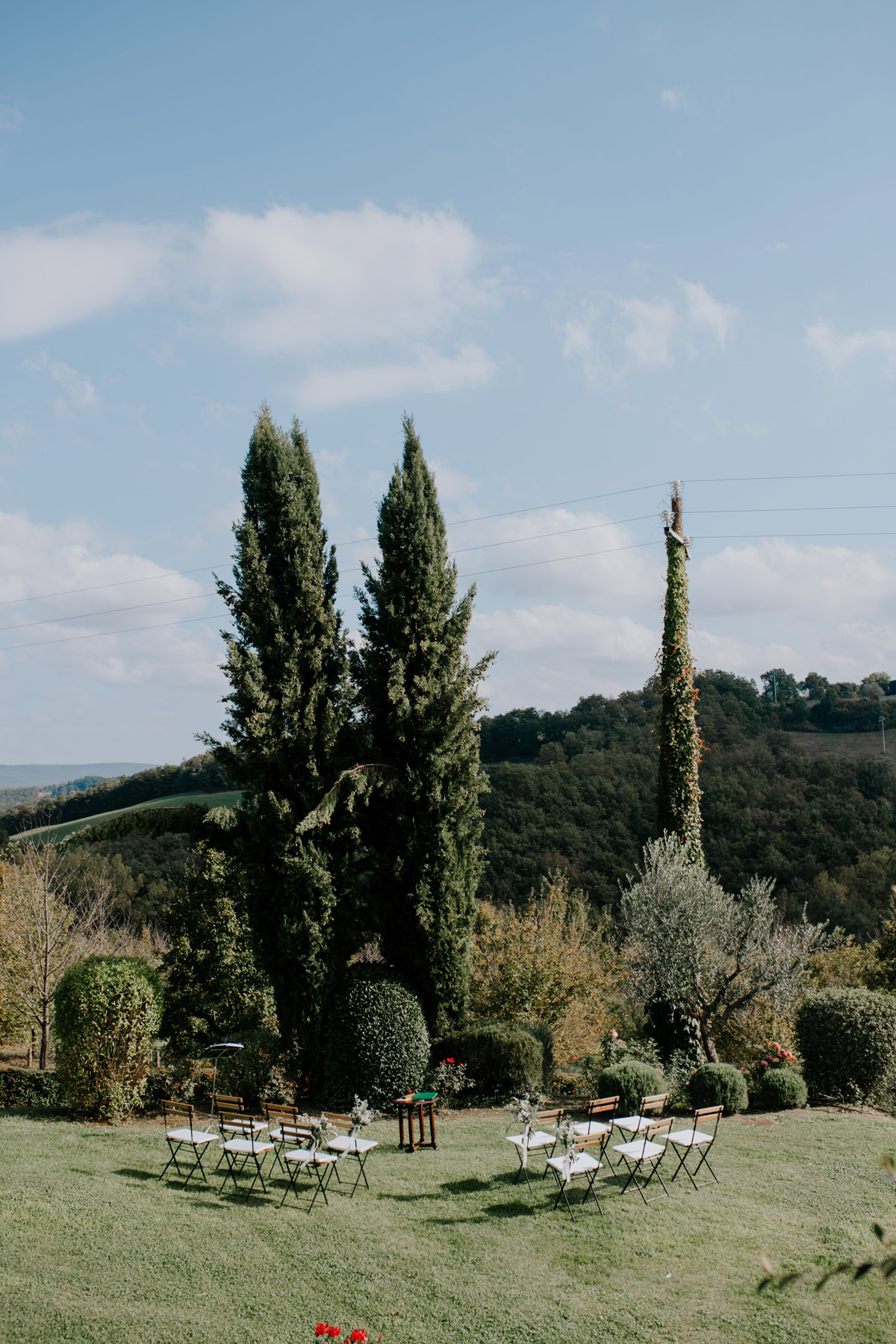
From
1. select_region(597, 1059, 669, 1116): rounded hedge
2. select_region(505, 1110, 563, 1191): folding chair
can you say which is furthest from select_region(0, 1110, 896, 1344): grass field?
select_region(597, 1059, 669, 1116): rounded hedge

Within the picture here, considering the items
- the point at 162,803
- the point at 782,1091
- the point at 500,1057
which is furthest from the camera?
the point at 162,803

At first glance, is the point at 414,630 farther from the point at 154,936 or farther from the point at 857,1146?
the point at 154,936

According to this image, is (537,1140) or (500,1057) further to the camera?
(500,1057)

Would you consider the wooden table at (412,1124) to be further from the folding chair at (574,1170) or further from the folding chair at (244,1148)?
the folding chair at (574,1170)

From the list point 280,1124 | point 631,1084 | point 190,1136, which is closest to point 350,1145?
point 280,1124

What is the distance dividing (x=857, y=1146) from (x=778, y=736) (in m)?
33.1

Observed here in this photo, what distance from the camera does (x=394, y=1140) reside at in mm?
11539

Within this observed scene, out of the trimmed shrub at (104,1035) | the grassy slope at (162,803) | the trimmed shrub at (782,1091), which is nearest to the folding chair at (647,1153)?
the trimmed shrub at (782,1091)

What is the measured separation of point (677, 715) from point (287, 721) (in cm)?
760

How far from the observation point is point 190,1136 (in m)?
9.25

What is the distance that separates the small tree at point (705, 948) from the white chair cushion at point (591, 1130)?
5.05 meters

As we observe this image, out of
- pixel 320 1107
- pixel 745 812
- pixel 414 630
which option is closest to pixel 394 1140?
pixel 320 1107

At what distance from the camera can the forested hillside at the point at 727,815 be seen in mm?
30266

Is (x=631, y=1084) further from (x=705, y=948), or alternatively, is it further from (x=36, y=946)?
(x=36, y=946)
